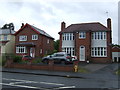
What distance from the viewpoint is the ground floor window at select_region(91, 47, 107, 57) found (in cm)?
2846

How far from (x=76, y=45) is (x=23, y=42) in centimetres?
1374

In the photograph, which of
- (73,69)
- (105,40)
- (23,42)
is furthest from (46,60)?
(23,42)

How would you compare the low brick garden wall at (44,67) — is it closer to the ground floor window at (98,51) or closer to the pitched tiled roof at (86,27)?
the ground floor window at (98,51)

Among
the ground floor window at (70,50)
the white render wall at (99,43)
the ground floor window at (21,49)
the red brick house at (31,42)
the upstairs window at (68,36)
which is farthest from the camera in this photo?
the ground floor window at (21,49)

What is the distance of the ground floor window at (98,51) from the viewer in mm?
28456

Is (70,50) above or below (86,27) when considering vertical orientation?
below

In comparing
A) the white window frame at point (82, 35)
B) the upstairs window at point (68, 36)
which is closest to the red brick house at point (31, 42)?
the upstairs window at point (68, 36)

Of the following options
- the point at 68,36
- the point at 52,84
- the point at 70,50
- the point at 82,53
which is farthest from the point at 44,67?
the point at 68,36

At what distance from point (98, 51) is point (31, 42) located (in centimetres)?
1567

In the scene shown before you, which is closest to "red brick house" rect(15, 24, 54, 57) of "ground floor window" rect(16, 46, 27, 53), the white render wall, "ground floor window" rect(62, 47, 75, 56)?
"ground floor window" rect(16, 46, 27, 53)

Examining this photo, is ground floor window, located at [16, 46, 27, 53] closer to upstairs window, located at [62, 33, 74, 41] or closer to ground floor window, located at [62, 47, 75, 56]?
ground floor window, located at [62, 47, 75, 56]

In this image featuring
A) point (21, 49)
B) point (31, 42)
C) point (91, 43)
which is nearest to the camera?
point (91, 43)

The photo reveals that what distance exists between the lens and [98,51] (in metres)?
28.9

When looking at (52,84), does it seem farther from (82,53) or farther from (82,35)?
(82,35)
